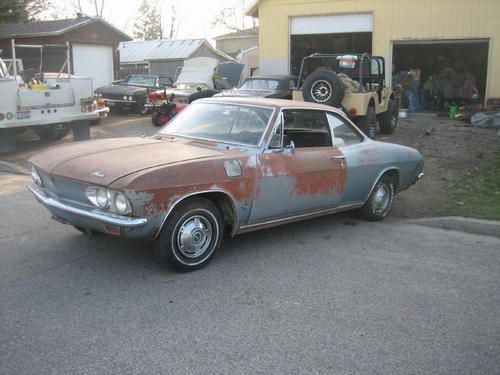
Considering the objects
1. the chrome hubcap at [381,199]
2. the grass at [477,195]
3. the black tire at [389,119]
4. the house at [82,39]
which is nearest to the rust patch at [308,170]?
the chrome hubcap at [381,199]

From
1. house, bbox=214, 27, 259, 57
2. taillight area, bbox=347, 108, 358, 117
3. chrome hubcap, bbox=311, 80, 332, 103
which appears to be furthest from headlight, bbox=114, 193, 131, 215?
house, bbox=214, 27, 259, 57

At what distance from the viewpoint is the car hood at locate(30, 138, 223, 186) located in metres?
4.45

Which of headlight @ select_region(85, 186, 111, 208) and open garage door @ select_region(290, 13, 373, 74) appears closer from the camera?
headlight @ select_region(85, 186, 111, 208)

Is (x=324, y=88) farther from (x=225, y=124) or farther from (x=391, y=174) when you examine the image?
(x=225, y=124)

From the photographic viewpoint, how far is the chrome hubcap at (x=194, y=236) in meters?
4.65

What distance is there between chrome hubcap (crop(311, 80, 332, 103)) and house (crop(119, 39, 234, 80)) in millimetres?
24170

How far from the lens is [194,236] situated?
4.72 meters

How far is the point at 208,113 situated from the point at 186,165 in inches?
56.0

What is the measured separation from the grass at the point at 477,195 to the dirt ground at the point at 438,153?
129mm

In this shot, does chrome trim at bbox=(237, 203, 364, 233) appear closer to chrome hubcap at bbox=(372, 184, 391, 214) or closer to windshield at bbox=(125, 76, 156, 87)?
chrome hubcap at bbox=(372, 184, 391, 214)

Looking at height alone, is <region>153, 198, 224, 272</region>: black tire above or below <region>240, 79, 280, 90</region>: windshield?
below

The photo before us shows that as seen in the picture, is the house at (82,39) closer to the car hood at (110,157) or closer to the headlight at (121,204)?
the car hood at (110,157)

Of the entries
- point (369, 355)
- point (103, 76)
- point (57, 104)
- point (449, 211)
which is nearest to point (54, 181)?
point (369, 355)

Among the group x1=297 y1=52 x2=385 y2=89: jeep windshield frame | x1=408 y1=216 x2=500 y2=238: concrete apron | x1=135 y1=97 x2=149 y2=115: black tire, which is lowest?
x1=408 y1=216 x2=500 y2=238: concrete apron
